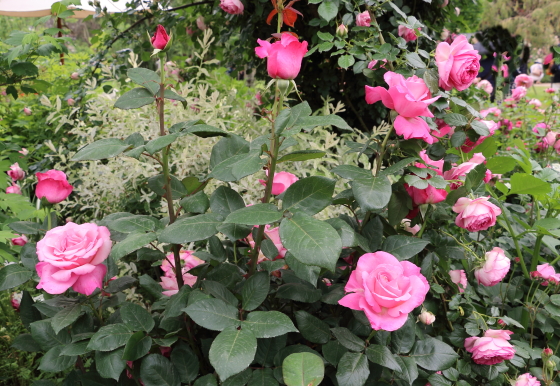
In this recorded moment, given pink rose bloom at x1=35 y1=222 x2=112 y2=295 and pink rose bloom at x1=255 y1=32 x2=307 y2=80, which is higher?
pink rose bloom at x1=255 y1=32 x2=307 y2=80

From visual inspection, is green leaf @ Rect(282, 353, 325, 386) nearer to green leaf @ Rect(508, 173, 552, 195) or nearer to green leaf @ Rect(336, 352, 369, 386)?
green leaf @ Rect(336, 352, 369, 386)

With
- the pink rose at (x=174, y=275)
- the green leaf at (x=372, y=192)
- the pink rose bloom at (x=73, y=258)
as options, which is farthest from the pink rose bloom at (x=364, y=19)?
the pink rose bloom at (x=73, y=258)

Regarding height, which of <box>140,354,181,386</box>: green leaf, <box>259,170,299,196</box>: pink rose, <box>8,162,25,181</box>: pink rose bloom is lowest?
<box>8,162,25,181</box>: pink rose bloom

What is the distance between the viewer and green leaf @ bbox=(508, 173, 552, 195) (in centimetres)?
100

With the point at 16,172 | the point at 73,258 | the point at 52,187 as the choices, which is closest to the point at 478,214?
the point at 73,258

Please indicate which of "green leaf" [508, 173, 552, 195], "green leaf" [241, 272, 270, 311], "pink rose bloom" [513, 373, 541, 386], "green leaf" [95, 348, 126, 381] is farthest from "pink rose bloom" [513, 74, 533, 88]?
"green leaf" [95, 348, 126, 381]

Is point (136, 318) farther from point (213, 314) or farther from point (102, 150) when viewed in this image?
point (102, 150)

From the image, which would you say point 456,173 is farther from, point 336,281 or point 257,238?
point 257,238

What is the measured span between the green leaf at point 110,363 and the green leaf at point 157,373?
0.04 meters

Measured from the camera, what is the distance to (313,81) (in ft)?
Result: 7.89

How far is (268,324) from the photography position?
66cm

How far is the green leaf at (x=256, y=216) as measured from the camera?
0.63m

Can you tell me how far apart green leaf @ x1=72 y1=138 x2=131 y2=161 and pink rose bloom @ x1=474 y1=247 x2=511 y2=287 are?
0.82 metres

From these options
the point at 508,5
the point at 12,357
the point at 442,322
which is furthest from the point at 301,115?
the point at 508,5
